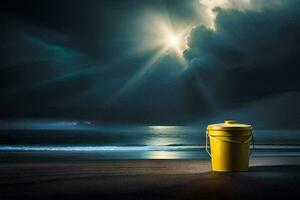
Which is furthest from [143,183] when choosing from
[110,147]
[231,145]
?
[110,147]

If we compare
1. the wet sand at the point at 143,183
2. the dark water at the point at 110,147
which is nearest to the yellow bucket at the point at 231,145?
the wet sand at the point at 143,183

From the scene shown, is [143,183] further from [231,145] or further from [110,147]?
[110,147]

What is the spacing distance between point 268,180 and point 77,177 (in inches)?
152

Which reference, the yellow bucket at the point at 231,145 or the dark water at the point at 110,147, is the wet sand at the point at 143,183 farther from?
the dark water at the point at 110,147

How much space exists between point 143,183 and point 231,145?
289 cm

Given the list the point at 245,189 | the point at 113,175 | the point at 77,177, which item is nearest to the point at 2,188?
the point at 77,177

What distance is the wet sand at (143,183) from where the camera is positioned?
21.2 feet

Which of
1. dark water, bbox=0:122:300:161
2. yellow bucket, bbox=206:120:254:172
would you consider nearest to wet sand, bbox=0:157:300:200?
yellow bucket, bbox=206:120:254:172

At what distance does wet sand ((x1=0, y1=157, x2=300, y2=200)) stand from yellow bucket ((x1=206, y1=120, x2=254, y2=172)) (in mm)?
Answer: 378

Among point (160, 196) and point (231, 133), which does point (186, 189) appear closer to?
point (160, 196)

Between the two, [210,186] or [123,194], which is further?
[210,186]

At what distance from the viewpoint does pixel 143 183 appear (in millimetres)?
7734

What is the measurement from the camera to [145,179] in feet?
27.3

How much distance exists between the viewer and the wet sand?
6.47 meters
